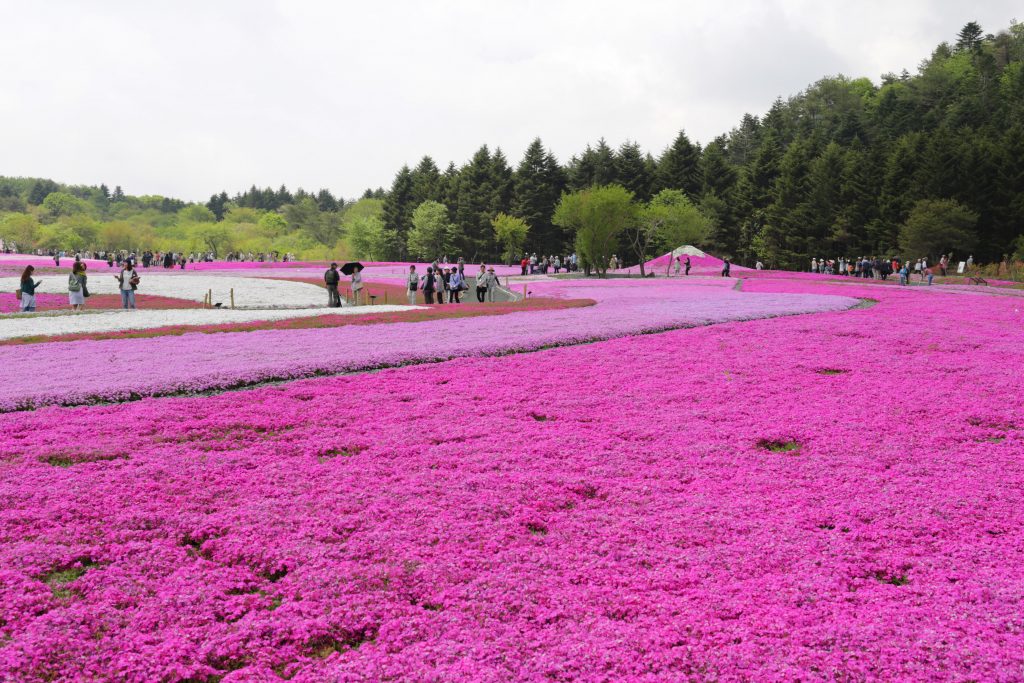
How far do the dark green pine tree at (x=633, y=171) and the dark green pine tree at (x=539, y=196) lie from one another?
9.58 metres

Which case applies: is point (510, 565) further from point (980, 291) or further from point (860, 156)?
point (860, 156)

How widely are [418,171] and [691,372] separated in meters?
126

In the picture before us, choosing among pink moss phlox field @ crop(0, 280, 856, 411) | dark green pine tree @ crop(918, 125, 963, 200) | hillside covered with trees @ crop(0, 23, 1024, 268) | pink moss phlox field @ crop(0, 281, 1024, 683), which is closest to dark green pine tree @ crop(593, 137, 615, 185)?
hillside covered with trees @ crop(0, 23, 1024, 268)

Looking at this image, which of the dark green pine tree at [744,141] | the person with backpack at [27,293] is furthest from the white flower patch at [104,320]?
the dark green pine tree at [744,141]

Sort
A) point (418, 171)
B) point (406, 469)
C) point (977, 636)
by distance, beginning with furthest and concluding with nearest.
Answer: point (418, 171) < point (406, 469) < point (977, 636)

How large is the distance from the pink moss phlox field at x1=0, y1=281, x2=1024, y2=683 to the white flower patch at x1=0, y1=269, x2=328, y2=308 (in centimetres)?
3253

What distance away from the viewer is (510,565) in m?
6.77

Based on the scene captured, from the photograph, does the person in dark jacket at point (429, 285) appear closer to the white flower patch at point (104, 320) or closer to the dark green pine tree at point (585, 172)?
the white flower patch at point (104, 320)

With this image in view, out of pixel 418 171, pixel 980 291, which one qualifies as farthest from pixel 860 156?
pixel 418 171

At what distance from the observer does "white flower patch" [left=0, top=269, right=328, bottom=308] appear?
148 ft

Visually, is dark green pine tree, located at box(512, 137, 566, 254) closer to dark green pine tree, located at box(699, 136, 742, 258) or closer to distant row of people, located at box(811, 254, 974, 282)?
dark green pine tree, located at box(699, 136, 742, 258)

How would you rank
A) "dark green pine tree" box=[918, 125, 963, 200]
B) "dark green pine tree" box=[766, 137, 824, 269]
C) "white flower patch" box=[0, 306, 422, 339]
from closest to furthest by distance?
"white flower patch" box=[0, 306, 422, 339] → "dark green pine tree" box=[918, 125, 963, 200] → "dark green pine tree" box=[766, 137, 824, 269]

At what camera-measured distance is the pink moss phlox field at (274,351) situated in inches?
575

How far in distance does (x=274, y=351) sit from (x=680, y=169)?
106026mm
